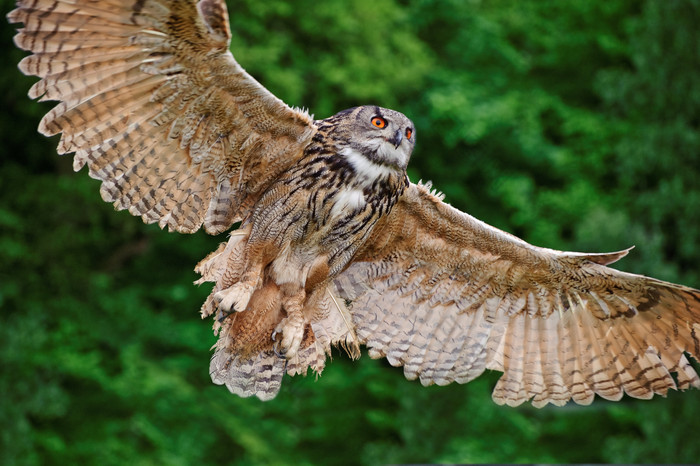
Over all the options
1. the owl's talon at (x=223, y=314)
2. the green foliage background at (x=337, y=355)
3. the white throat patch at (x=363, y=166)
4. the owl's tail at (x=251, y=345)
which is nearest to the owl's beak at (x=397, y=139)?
the white throat patch at (x=363, y=166)

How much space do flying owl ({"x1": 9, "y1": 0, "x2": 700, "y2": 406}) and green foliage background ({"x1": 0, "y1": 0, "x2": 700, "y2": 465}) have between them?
5.09 m

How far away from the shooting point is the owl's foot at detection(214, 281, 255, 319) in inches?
142

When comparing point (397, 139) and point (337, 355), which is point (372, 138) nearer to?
point (397, 139)

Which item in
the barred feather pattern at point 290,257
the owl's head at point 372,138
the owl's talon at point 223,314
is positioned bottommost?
the owl's talon at point 223,314

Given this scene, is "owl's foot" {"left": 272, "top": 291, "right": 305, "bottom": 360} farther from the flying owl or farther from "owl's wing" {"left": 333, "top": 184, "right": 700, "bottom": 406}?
"owl's wing" {"left": 333, "top": 184, "right": 700, "bottom": 406}

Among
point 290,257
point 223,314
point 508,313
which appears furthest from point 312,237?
point 508,313

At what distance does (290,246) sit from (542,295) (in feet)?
4.36

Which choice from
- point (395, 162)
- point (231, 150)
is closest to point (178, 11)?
point (231, 150)

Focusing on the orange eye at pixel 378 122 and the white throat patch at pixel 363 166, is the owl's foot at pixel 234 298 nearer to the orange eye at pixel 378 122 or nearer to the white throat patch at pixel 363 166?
the white throat patch at pixel 363 166

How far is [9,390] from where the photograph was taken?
31.5ft

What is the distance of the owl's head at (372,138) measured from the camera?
3625 millimetres

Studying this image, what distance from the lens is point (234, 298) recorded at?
11.9 feet

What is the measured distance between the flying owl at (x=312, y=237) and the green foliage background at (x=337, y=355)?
5089 mm

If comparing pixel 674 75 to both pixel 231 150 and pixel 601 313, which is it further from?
pixel 231 150
